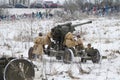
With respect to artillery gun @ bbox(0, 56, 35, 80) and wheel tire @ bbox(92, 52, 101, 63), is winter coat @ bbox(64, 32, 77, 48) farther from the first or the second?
artillery gun @ bbox(0, 56, 35, 80)

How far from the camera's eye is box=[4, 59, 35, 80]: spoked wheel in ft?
38.6

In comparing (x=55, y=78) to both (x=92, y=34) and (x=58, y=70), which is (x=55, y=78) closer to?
(x=58, y=70)

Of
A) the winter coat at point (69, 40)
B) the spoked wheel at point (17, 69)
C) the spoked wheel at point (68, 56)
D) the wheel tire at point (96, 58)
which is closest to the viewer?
the spoked wheel at point (17, 69)

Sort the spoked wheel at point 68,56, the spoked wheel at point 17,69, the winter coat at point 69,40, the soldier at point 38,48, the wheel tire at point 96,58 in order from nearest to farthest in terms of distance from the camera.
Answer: the spoked wheel at point 17,69
the spoked wheel at point 68,56
the wheel tire at point 96,58
the winter coat at point 69,40
the soldier at point 38,48

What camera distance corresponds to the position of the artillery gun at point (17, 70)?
11781mm

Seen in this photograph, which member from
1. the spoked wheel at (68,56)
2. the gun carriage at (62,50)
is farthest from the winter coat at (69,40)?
the spoked wheel at (68,56)

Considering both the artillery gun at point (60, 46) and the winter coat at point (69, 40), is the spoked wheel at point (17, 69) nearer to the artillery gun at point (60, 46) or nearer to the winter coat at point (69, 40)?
the artillery gun at point (60, 46)

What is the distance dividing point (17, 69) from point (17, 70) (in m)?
0.03

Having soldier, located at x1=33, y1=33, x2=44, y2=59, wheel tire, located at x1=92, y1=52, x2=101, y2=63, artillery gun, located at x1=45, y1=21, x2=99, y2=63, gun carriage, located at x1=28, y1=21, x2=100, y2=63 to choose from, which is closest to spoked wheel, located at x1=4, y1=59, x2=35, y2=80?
gun carriage, located at x1=28, y1=21, x2=100, y2=63

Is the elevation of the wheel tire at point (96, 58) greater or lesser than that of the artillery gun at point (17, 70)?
lesser

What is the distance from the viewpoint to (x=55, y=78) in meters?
13.3

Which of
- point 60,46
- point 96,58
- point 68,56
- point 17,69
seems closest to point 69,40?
point 68,56

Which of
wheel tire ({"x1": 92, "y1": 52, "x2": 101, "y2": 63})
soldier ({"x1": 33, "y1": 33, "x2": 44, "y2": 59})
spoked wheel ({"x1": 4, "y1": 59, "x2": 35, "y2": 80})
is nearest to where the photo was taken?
spoked wheel ({"x1": 4, "y1": 59, "x2": 35, "y2": 80})

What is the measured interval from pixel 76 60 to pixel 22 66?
6.16 m
